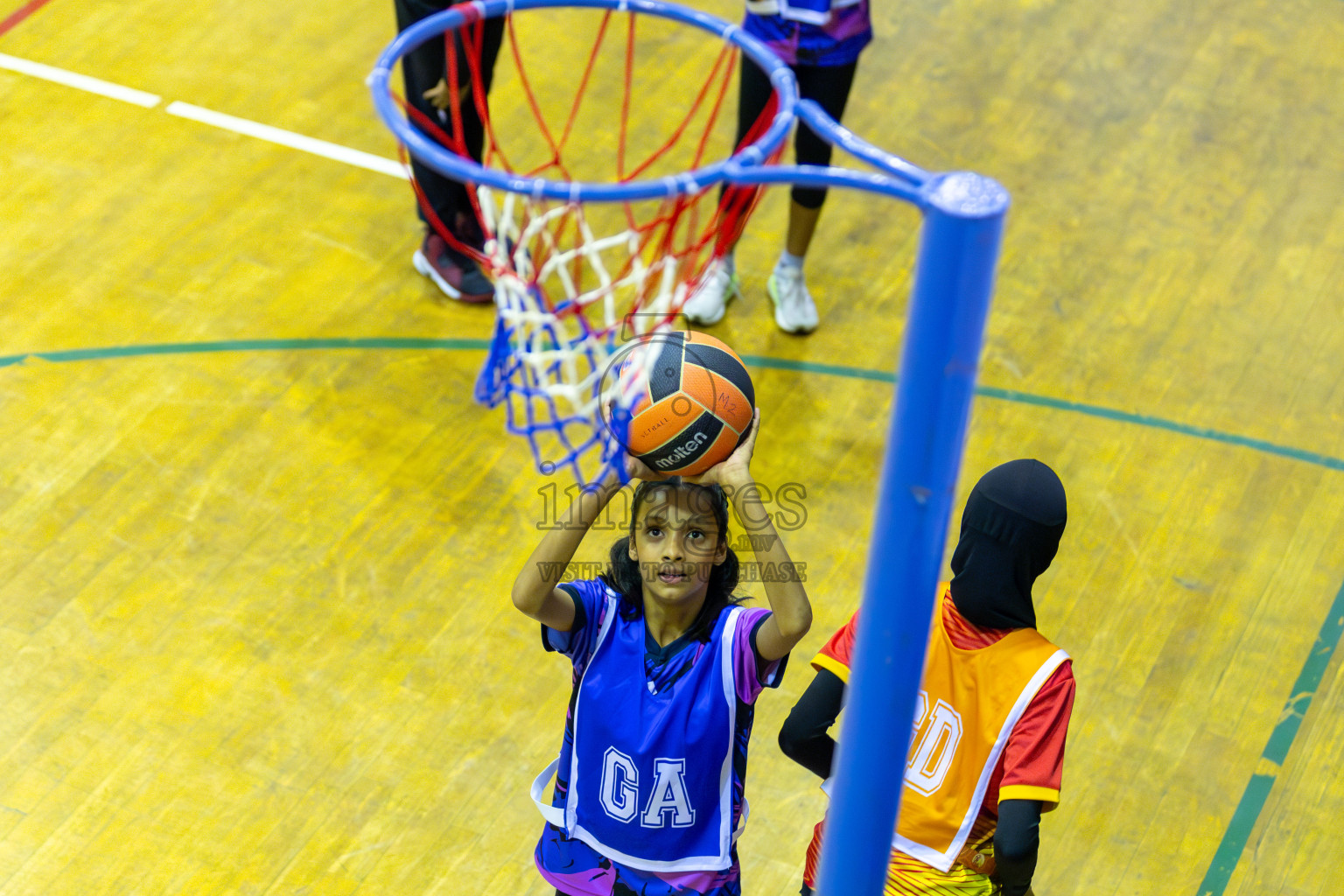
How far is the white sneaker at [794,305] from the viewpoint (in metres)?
4.62

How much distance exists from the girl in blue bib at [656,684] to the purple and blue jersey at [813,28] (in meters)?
2.04

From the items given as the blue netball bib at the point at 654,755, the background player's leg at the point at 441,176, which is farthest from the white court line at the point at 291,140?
the blue netball bib at the point at 654,755

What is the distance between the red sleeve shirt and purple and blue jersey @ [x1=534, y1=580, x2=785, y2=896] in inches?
10.6

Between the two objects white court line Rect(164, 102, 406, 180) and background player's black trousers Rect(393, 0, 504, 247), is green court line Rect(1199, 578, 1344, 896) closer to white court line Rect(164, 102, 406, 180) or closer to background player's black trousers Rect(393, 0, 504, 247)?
background player's black trousers Rect(393, 0, 504, 247)

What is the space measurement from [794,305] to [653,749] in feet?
8.05

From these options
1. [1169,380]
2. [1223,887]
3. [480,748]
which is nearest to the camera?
[1223,887]

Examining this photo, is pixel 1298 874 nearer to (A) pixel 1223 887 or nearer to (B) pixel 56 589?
(A) pixel 1223 887

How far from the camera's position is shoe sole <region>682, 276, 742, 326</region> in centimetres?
465

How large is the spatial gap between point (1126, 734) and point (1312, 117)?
131 inches

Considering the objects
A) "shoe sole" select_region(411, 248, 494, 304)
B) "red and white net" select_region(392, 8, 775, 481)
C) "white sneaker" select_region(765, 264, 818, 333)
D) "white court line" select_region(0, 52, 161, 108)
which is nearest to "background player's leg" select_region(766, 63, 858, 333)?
"white sneaker" select_region(765, 264, 818, 333)

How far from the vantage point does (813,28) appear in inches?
164

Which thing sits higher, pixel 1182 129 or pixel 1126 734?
pixel 1182 129

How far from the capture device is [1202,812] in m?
3.40

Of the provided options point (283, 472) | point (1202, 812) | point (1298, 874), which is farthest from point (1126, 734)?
point (283, 472)
